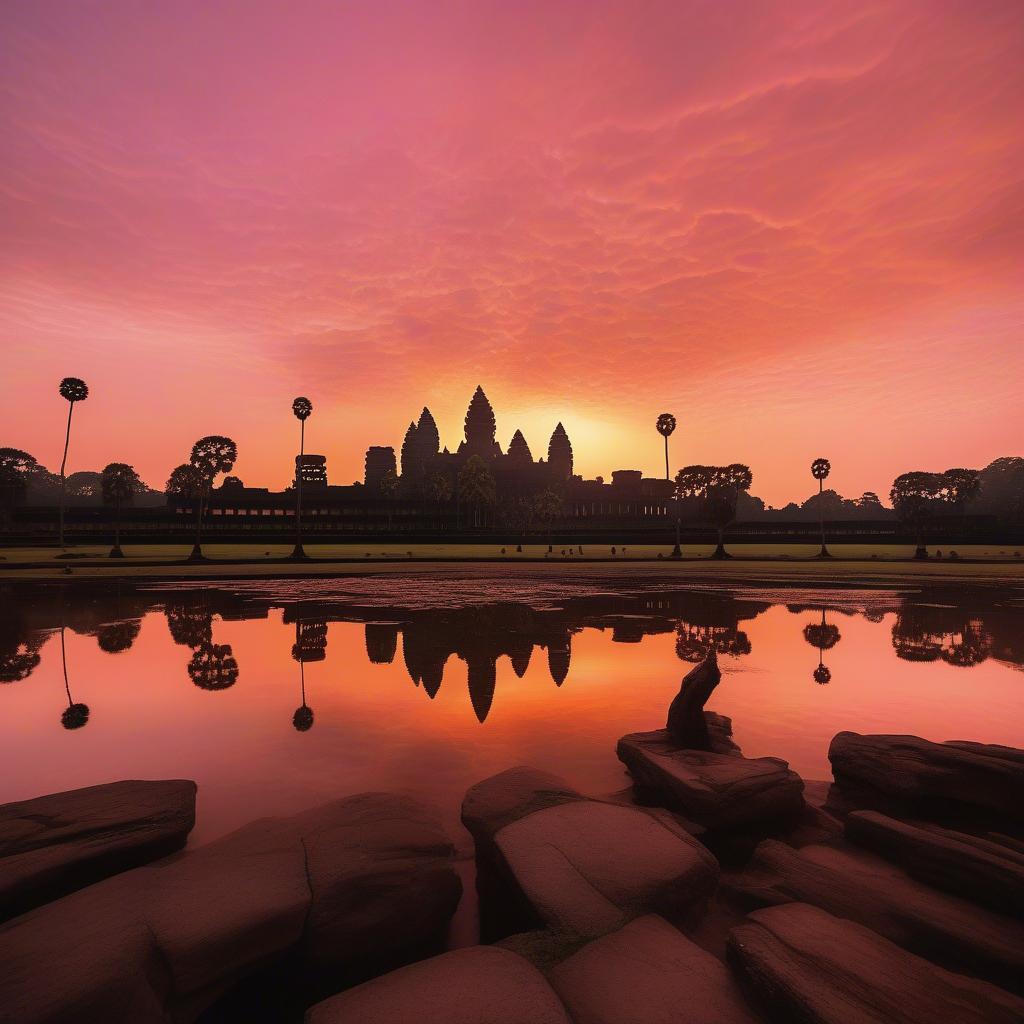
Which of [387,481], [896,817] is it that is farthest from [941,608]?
[387,481]

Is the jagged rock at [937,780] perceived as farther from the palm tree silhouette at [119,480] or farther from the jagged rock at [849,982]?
the palm tree silhouette at [119,480]

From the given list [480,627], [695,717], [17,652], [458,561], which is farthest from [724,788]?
[458,561]

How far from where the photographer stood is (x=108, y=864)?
14.5 ft

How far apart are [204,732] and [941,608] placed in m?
23.8

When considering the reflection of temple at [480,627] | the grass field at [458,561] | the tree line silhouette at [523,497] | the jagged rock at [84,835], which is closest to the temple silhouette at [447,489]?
the tree line silhouette at [523,497]

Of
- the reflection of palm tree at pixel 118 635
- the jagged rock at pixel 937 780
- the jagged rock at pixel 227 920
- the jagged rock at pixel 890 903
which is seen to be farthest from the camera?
the reflection of palm tree at pixel 118 635

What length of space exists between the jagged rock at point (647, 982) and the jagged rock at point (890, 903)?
44.0 inches

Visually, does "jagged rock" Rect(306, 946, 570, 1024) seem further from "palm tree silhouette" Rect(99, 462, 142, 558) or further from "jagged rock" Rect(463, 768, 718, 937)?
"palm tree silhouette" Rect(99, 462, 142, 558)

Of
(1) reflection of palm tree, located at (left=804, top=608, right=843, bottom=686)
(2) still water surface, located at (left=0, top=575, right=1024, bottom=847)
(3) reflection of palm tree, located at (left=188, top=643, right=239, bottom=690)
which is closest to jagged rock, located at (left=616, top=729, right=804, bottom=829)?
(2) still water surface, located at (left=0, top=575, right=1024, bottom=847)

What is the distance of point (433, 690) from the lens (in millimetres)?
9703

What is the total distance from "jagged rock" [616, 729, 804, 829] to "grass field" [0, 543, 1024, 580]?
32066mm

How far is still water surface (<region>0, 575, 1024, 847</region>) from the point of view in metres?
6.65

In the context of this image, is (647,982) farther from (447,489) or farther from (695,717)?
(447,489)

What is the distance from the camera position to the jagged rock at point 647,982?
2.92m
